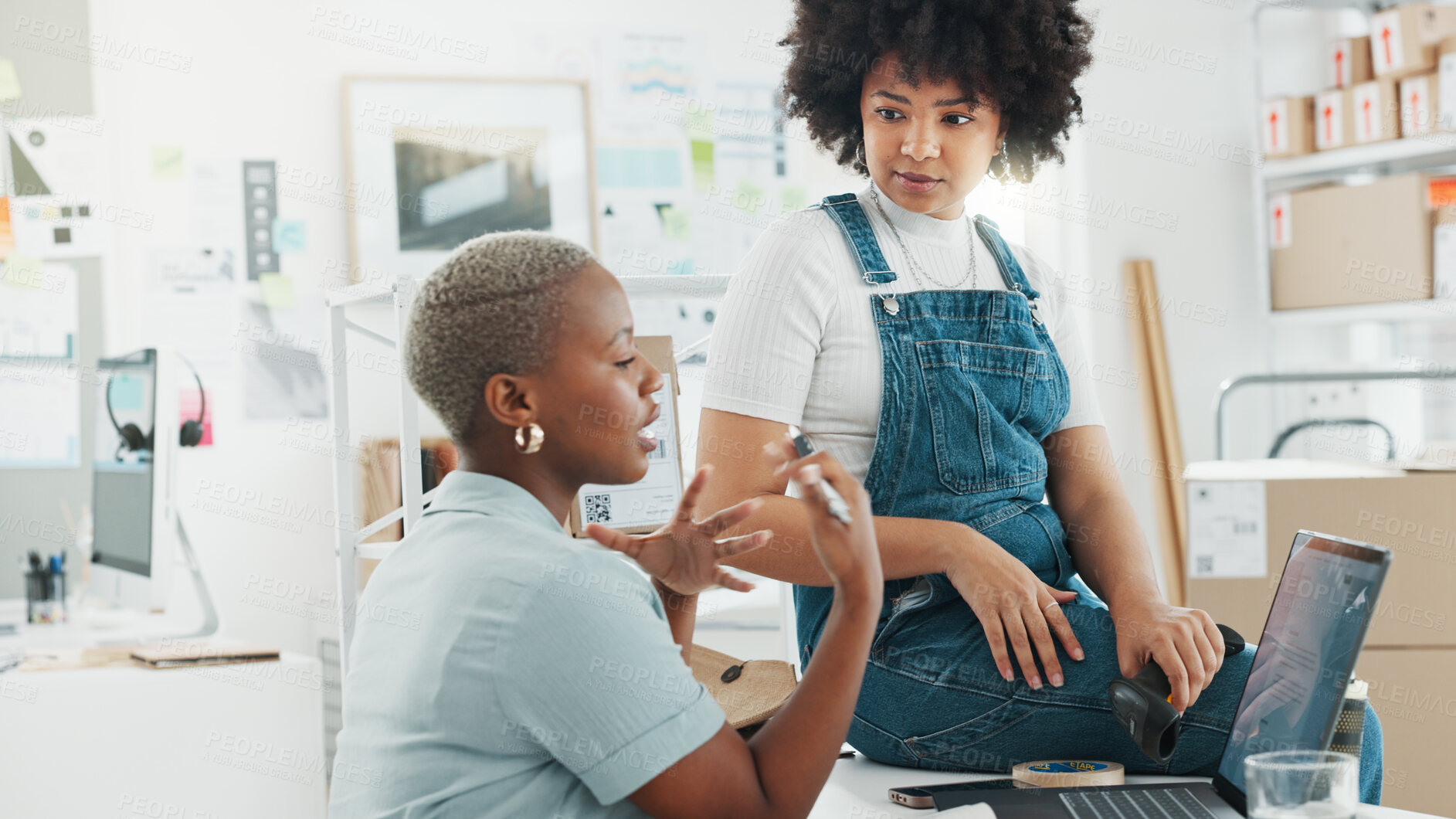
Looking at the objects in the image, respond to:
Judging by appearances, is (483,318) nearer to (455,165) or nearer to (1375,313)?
(455,165)

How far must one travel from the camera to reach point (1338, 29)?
322 cm

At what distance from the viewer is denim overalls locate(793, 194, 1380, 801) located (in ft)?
3.51

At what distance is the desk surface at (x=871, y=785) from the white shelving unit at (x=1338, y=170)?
6.43 ft

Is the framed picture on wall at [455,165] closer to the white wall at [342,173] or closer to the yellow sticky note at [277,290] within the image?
the white wall at [342,173]

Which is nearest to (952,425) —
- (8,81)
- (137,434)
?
(137,434)

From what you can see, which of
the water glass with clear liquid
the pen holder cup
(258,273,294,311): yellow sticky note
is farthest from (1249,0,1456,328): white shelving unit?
the pen holder cup

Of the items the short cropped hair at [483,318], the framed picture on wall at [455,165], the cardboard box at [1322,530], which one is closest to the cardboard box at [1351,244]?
the cardboard box at [1322,530]

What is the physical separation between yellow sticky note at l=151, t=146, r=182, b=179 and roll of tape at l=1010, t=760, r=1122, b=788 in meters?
2.64

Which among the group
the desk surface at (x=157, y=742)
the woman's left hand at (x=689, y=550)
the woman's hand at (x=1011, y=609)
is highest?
the woman's left hand at (x=689, y=550)

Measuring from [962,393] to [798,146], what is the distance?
2191 mm

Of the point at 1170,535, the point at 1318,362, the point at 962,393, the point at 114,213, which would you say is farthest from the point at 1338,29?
the point at 114,213

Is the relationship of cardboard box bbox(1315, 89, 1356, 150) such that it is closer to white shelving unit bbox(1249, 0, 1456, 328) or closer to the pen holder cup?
white shelving unit bbox(1249, 0, 1456, 328)

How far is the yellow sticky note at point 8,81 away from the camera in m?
2.89

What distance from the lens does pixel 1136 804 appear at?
3.06 feet
